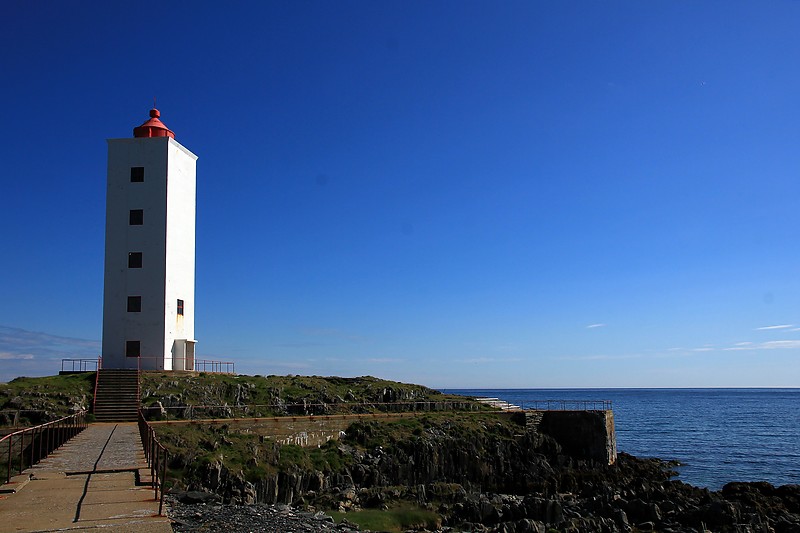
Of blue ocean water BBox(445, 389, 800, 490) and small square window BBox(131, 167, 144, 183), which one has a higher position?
small square window BBox(131, 167, 144, 183)

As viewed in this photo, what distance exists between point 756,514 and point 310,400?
22.2 metres

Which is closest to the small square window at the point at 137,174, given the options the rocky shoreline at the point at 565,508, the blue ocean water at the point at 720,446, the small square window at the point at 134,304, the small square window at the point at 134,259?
the small square window at the point at 134,259

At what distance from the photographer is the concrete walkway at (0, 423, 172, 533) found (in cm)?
1132

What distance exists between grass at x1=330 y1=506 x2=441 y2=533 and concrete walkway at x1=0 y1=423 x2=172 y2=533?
26.8 feet

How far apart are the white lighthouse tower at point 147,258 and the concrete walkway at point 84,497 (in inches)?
842

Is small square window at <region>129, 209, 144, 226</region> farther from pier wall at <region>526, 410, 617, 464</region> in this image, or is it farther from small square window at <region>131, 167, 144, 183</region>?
pier wall at <region>526, 410, 617, 464</region>

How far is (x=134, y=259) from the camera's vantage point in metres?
41.7

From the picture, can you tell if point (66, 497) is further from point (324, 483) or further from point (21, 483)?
point (324, 483)

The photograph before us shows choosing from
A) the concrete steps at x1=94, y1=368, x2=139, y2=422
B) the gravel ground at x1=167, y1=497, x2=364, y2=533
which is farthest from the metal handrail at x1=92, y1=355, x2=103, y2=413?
the gravel ground at x1=167, y1=497, x2=364, y2=533

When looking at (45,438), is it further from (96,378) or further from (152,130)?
(152,130)

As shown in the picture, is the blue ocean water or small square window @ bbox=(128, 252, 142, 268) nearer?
small square window @ bbox=(128, 252, 142, 268)

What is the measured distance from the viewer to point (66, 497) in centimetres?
1338

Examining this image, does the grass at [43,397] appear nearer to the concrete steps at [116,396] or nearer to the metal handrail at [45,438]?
the concrete steps at [116,396]

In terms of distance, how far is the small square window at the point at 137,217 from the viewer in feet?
138
